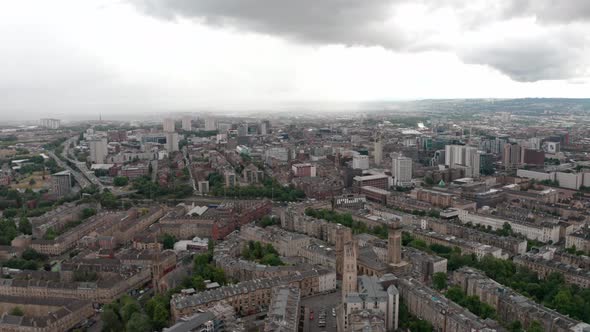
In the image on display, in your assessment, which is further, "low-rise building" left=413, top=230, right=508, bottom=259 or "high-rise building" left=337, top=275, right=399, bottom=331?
"low-rise building" left=413, top=230, right=508, bottom=259

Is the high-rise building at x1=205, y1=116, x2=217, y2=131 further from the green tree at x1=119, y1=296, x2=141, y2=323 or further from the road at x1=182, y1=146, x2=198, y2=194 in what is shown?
the green tree at x1=119, y1=296, x2=141, y2=323

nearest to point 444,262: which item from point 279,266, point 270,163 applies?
point 279,266

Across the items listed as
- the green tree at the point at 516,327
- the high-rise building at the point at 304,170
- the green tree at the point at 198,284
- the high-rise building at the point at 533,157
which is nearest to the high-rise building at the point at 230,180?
the high-rise building at the point at 304,170

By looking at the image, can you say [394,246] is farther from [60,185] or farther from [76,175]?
[76,175]

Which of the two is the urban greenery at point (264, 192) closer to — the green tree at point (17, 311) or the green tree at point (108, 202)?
the green tree at point (108, 202)

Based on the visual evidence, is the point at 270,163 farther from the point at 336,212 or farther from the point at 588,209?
the point at 588,209

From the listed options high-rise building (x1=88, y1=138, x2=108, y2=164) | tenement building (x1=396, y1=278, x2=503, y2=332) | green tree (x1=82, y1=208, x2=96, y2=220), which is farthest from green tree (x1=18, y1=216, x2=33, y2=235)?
high-rise building (x1=88, y1=138, x2=108, y2=164)

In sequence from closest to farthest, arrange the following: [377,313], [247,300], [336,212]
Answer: [377,313]
[247,300]
[336,212]

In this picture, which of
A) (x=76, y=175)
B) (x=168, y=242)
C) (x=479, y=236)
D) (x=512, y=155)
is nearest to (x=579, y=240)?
(x=479, y=236)
